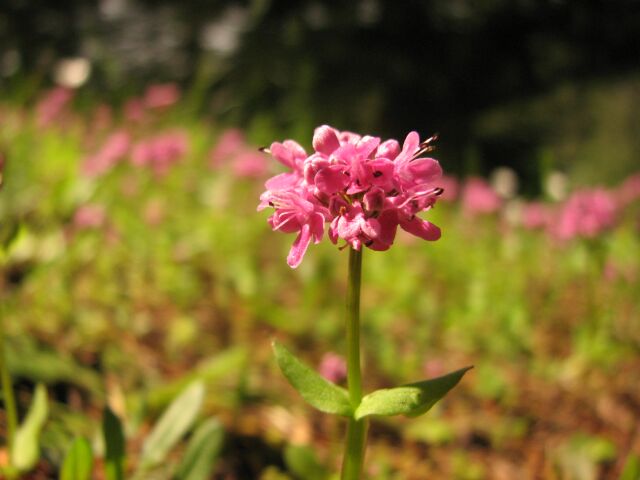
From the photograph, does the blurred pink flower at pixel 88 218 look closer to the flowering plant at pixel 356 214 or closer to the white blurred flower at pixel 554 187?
the flowering plant at pixel 356 214

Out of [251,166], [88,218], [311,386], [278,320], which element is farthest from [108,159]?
[311,386]

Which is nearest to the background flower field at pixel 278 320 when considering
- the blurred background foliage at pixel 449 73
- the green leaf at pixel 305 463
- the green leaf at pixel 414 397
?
the green leaf at pixel 305 463

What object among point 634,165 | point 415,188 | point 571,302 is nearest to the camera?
point 415,188

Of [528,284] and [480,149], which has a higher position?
[480,149]

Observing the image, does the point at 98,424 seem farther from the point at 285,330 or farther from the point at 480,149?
the point at 480,149

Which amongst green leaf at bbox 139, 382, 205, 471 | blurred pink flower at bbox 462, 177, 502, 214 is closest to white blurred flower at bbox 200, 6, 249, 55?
blurred pink flower at bbox 462, 177, 502, 214

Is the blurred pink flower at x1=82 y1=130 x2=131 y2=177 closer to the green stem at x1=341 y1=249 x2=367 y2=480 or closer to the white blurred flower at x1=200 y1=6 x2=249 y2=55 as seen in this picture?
the green stem at x1=341 y1=249 x2=367 y2=480

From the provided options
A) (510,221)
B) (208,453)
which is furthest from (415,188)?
(510,221)
